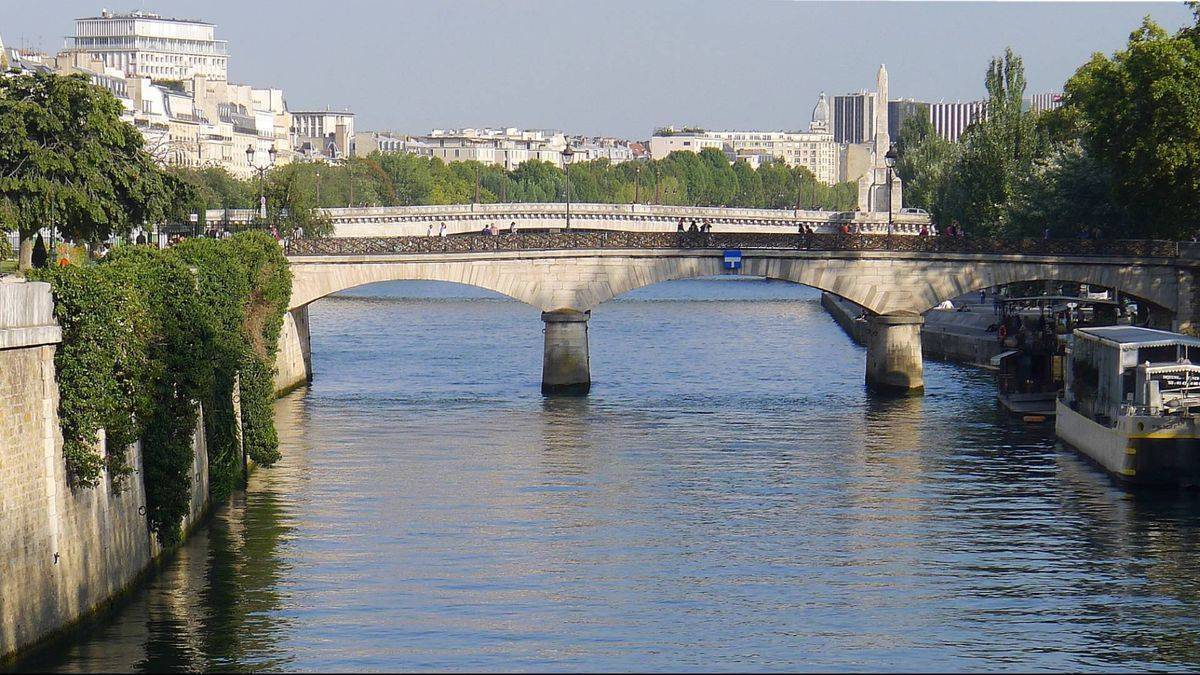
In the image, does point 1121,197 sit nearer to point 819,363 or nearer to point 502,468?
point 819,363

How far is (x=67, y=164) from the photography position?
44.4 meters

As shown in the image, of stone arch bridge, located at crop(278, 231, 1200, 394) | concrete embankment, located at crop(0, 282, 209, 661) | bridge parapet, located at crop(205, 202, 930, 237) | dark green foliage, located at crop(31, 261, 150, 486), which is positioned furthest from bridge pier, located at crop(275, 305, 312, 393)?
bridge parapet, located at crop(205, 202, 930, 237)

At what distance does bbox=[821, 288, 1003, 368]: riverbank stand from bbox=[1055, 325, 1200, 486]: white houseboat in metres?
20.1

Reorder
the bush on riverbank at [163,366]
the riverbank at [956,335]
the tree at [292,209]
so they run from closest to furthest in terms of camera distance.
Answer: the bush on riverbank at [163,366] < the riverbank at [956,335] < the tree at [292,209]

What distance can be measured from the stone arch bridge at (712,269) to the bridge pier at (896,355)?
40mm

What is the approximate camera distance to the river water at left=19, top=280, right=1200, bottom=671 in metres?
25.4

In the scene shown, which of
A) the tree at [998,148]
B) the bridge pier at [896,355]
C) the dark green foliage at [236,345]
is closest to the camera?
the dark green foliage at [236,345]

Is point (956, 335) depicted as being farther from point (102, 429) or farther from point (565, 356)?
point (102, 429)

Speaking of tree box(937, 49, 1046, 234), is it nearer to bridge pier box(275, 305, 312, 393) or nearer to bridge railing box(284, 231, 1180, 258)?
bridge railing box(284, 231, 1180, 258)

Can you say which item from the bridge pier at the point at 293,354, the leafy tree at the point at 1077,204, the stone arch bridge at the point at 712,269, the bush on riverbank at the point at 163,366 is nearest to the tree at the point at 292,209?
the bridge pier at the point at 293,354

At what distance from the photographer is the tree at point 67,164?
145ft

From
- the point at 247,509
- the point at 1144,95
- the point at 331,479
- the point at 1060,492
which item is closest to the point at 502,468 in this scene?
the point at 331,479

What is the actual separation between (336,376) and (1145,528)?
3341cm

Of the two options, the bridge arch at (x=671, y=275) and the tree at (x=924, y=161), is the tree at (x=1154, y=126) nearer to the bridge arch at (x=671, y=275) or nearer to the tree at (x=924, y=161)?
the bridge arch at (x=671, y=275)
